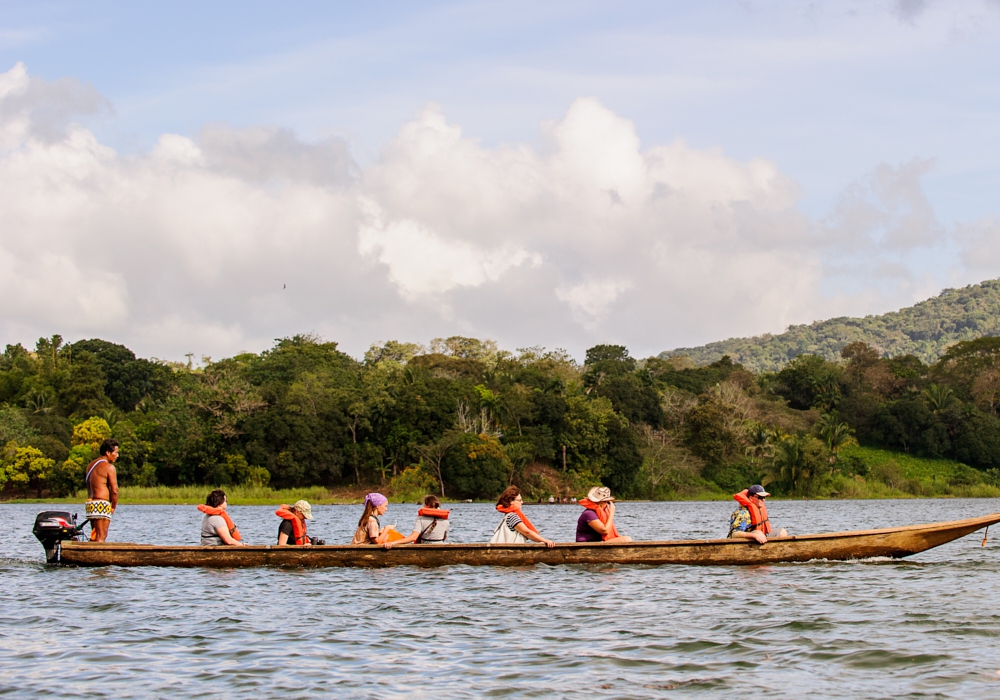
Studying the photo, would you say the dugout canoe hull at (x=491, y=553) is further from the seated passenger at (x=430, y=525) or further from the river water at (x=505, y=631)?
the seated passenger at (x=430, y=525)

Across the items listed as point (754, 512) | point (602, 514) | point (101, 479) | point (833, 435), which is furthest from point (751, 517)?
point (833, 435)

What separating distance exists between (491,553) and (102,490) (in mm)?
6962

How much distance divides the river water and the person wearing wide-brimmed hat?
543 millimetres

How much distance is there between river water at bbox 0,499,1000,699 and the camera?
9.41 meters

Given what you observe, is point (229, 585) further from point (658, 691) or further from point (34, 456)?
point (34, 456)

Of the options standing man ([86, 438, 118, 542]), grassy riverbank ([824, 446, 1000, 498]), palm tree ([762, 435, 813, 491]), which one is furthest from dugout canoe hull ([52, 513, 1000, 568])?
grassy riverbank ([824, 446, 1000, 498])

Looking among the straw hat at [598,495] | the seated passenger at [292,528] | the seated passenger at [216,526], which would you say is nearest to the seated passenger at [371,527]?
the seated passenger at [292,528]

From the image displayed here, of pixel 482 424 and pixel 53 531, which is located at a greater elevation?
pixel 482 424

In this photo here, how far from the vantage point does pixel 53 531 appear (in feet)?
57.1

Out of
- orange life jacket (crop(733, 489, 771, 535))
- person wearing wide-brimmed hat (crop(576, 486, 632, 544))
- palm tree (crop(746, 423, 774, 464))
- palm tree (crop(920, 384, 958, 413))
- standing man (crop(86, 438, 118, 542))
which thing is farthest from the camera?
palm tree (crop(920, 384, 958, 413))

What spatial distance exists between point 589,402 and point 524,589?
66.9 meters

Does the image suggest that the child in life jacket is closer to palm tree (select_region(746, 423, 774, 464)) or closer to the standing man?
the standing man

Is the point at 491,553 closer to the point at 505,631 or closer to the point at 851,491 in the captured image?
the point at 505,631

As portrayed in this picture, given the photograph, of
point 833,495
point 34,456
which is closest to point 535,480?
point 833,495
